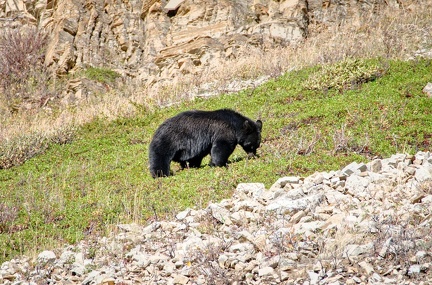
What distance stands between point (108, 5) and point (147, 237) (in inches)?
951

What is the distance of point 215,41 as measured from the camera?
24234mm

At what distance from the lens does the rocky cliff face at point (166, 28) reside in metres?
24.2

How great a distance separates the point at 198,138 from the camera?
11.4 meters

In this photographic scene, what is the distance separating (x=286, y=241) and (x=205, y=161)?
22.5 feet

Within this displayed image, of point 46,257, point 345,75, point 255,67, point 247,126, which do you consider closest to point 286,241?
point 46,257

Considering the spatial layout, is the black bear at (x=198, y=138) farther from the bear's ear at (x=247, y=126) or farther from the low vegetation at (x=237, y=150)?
the low vegetation at (x=237, y=150)

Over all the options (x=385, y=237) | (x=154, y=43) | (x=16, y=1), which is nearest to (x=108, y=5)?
(x=154, y=43)

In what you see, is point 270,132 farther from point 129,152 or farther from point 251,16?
point 251,16

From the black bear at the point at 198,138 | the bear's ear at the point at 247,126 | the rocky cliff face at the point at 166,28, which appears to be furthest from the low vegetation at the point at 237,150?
the rocky cliff face at the point at 166,28

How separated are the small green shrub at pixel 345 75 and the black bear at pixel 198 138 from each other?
5.47 meters

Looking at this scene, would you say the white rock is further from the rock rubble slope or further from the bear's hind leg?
the bear's hind leg

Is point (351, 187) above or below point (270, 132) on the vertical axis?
above

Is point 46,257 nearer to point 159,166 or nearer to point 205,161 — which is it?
point 159,166

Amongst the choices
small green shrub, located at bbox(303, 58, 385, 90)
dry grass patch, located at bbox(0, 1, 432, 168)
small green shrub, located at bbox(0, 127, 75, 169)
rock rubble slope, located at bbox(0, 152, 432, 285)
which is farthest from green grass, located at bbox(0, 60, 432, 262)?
dry grass patch, located at bbox(0, 1, 432, 168)
